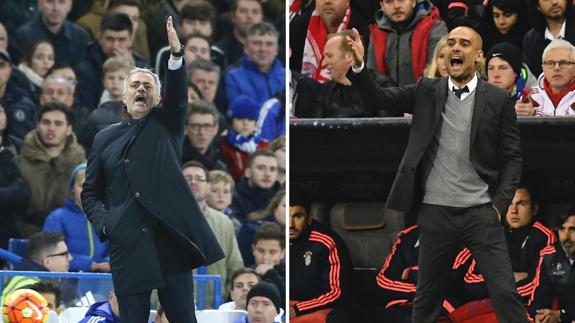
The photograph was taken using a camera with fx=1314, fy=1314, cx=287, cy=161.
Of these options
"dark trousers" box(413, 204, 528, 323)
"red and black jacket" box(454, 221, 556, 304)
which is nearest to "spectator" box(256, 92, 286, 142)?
"red and black jacket" box(454, 221, 556, 304)

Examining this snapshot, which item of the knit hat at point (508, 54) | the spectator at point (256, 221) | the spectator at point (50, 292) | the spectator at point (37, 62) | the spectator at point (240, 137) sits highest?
the knit hat at point (508, 54)

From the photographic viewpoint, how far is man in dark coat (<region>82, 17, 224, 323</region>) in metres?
5.27

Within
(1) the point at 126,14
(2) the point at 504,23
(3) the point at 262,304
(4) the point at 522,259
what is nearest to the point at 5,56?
(1) the point at 126,14

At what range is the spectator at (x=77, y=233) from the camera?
30.1 feet

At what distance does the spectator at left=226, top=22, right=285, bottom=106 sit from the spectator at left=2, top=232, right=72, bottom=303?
233 centimetres

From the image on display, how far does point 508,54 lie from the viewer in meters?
7.32

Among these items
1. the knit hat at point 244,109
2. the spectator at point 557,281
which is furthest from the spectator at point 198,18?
the spectator at point 557,281

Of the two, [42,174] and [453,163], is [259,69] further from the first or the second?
[453,163]

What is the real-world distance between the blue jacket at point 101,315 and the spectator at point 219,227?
10.7ft

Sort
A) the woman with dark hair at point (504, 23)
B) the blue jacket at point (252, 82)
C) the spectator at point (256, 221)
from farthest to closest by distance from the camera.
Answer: the blue jacket at point (252, 82), the spectator at point (256, 221), the woman with dark hair at point (504, 23)

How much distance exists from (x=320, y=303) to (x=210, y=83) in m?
3.81

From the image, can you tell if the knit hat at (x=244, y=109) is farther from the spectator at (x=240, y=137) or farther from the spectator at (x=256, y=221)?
the spectator at (x=256, y=221)

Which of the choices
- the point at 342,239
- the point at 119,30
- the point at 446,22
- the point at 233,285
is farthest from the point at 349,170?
the point at 119,30

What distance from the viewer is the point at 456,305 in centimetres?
695
